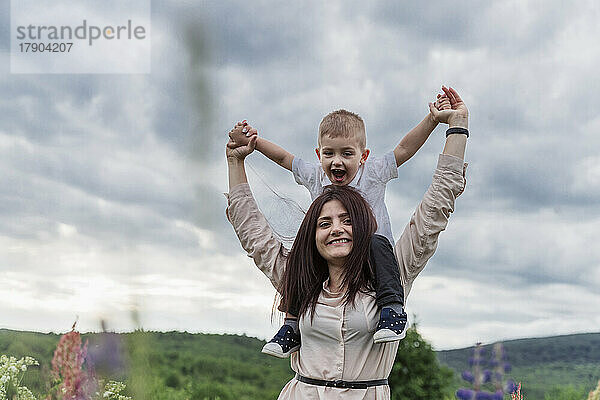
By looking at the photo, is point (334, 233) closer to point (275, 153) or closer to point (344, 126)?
point (344, 126)

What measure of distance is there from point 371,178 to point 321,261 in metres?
0.58

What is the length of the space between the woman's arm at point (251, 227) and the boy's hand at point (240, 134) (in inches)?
0.8

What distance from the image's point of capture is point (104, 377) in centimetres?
485

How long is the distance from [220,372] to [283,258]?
4.14m

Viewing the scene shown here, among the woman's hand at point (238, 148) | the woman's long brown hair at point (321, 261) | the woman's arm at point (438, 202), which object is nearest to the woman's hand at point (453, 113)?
the woman's arm at point (438, 202)

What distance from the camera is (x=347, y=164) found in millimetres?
2396

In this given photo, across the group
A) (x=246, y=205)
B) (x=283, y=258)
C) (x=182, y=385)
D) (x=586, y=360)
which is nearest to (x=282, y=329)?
(x=283, y=258)

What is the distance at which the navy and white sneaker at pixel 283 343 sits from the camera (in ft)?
6.34

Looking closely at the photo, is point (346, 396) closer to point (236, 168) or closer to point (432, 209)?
point (432, 209)

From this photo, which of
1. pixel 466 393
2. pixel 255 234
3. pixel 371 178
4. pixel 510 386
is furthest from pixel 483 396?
pixel 510 386

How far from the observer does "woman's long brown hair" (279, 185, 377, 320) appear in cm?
193

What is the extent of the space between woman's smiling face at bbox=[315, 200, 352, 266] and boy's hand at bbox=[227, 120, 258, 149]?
40 cm

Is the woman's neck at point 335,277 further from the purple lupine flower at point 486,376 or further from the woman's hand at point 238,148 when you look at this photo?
the purple lupine flower at point 486,376

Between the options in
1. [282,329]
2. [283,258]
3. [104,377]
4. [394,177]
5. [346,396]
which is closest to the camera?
[346,396]
